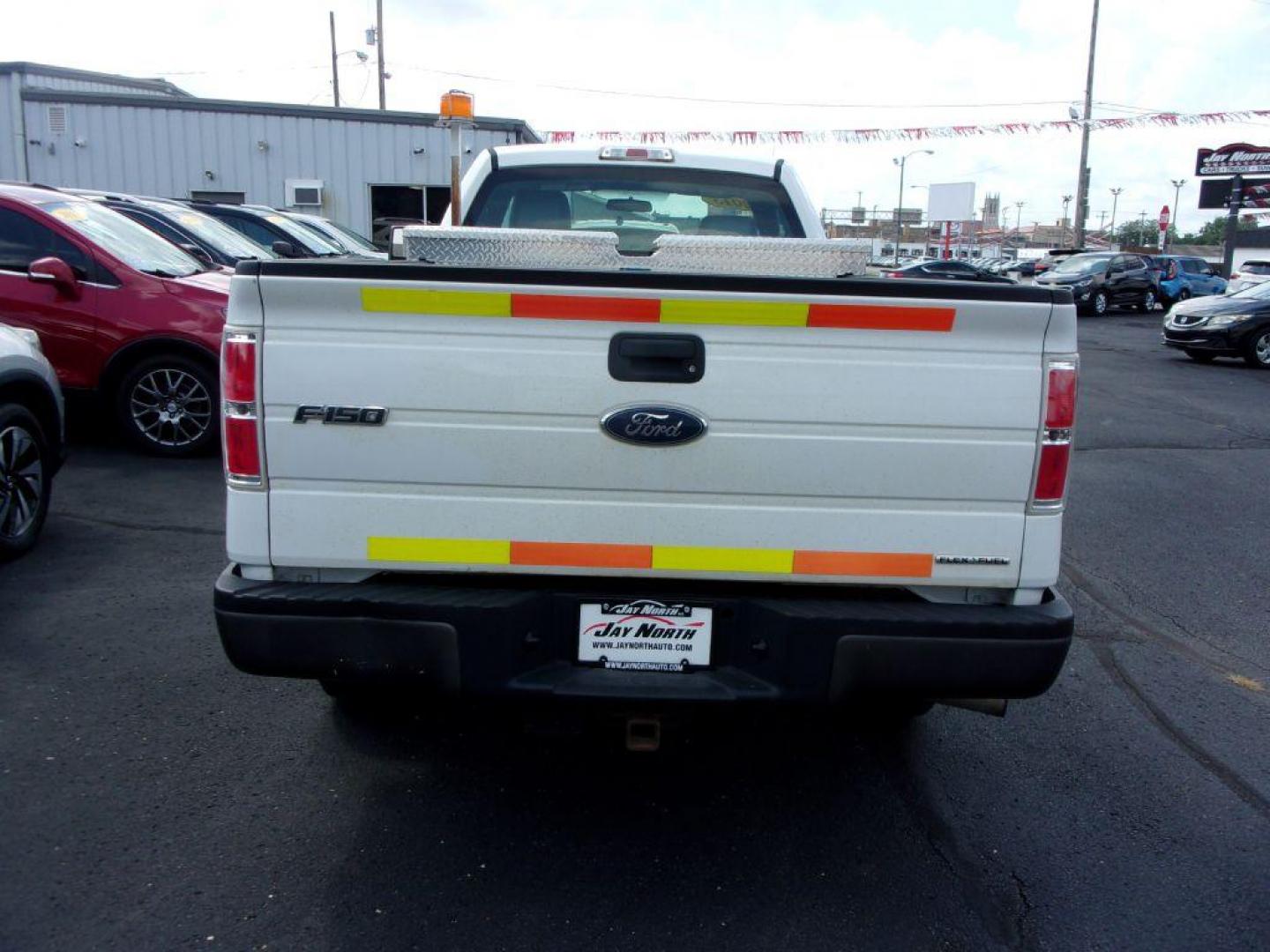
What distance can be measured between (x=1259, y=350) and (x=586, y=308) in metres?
18.1

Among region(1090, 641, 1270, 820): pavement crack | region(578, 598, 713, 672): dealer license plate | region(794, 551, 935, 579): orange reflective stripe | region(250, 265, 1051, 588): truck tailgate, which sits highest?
region(250, 265, 1051, 588): truck tailgate

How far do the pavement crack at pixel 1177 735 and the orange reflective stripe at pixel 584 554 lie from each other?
2.28 metres

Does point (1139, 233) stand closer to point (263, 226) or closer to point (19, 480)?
point (263, 226)

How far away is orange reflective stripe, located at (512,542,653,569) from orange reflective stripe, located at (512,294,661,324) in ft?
1.90

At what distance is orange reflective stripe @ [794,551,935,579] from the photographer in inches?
113

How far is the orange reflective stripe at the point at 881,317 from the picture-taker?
2.75 meters

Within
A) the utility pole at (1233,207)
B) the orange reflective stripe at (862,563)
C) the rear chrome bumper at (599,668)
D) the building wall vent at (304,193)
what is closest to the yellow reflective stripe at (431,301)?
the rear chrome bumper at (599,668)

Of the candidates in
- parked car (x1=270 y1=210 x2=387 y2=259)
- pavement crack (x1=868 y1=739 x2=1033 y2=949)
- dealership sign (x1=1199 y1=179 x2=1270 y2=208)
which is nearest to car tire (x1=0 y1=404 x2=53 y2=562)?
pavement crack (x1=868 y1=739 x2=1033 y2=949)

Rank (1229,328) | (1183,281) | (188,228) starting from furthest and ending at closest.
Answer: (1183,281) < (1229,328) < (188,228)

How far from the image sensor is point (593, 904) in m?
2.96

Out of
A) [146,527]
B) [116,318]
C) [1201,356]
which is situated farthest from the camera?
[1201,356]

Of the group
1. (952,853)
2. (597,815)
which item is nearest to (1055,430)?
(952,853)

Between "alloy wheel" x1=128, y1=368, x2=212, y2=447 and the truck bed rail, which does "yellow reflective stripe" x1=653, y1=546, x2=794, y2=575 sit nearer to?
the truck bed rail

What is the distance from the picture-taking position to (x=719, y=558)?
2.88 metres
